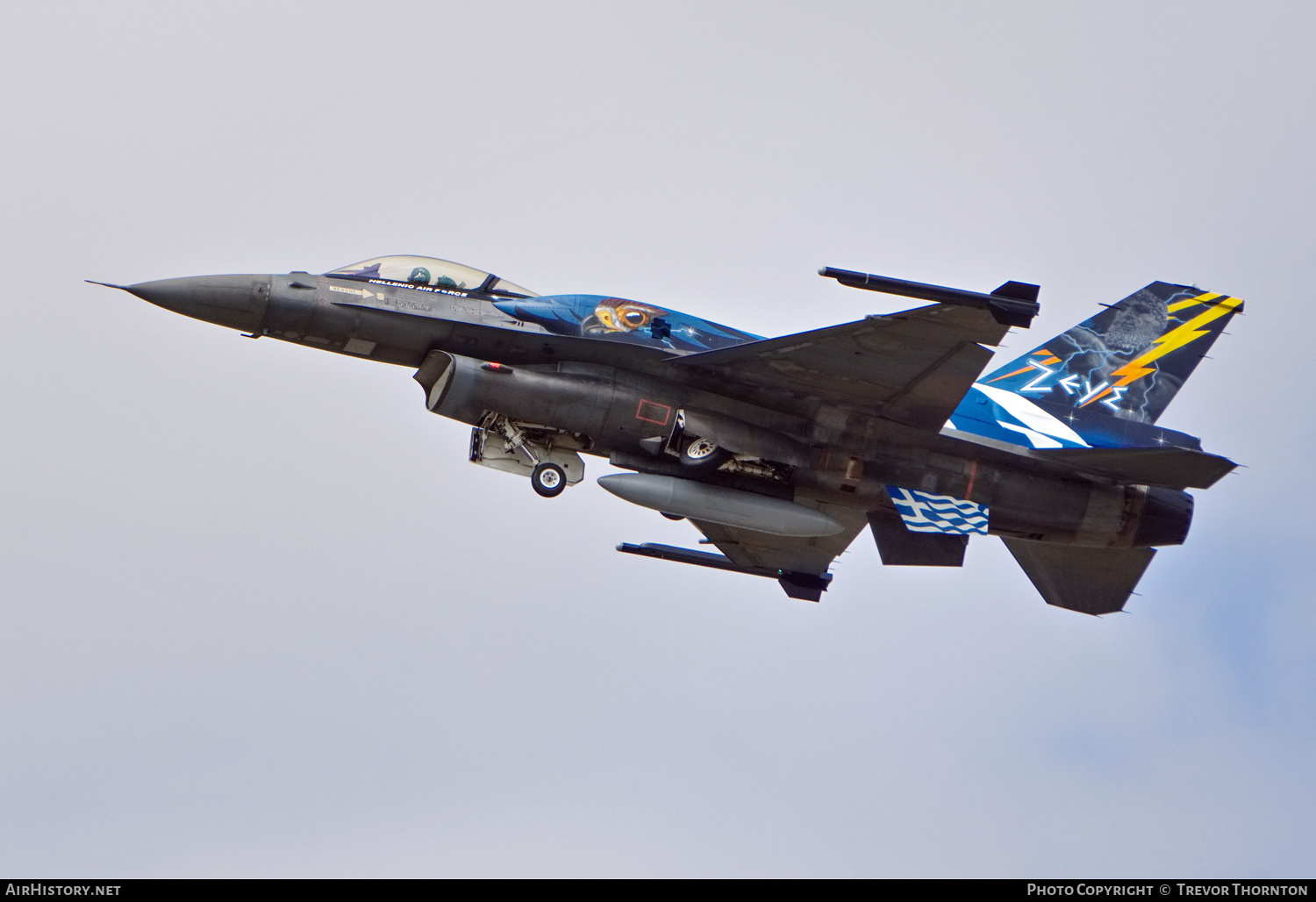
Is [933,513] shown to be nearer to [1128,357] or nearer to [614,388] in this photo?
[1128,357]

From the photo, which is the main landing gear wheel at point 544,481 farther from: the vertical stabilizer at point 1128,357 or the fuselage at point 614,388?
the vertical stabilizer at point 1128,357

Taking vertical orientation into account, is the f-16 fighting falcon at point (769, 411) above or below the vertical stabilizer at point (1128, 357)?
below

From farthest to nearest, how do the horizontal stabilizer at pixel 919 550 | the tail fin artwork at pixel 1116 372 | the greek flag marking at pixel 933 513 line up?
the tail fin artwork at pixel 1116 372
the horizontal stabilizer at pixel 919 550
the greek flag marking at pixel 933 513

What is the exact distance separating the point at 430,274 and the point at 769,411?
5002 mm

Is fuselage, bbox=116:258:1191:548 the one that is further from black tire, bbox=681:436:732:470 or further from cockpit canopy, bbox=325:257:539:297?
black tire, bbox=681:436:732:470

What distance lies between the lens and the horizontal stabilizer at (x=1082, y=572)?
938 inches

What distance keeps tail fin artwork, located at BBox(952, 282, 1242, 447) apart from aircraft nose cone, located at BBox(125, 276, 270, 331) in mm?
10205

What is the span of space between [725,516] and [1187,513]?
7.14m

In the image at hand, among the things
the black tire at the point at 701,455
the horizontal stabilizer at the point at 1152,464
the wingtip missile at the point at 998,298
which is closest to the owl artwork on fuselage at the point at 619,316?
the black tire at the point at 701,455

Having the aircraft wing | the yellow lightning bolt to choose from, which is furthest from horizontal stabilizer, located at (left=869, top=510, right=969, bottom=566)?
the yellow lightning bolt

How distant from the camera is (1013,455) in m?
22.3

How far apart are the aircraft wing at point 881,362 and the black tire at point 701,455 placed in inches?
36.9

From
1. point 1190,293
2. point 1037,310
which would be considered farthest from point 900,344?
point 1190,293
